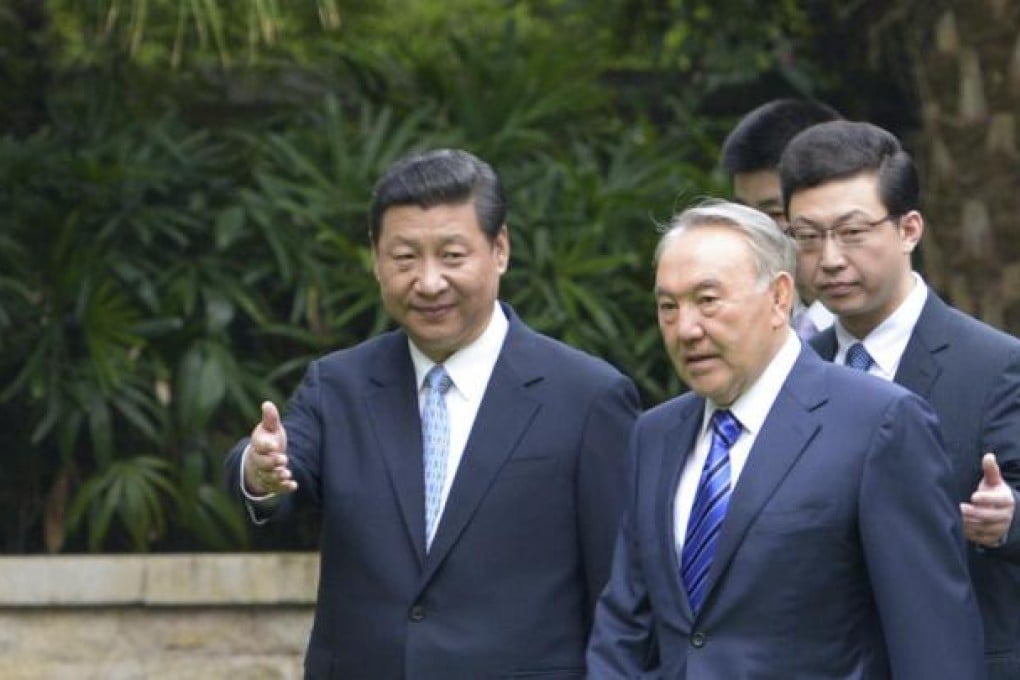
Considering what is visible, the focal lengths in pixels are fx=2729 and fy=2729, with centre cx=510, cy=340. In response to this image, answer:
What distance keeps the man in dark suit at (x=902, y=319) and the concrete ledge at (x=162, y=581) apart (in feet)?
11.3

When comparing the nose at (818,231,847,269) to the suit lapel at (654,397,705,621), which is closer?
the suit lapel at (654,397,705,621)

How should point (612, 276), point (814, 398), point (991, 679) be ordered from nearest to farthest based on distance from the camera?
point (814, 398) → point (991, 679) → point (612, 276)

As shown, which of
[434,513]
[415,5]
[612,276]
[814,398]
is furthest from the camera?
[415,5]

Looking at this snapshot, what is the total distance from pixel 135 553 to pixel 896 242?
4205mm

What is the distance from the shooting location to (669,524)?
4.95 metres

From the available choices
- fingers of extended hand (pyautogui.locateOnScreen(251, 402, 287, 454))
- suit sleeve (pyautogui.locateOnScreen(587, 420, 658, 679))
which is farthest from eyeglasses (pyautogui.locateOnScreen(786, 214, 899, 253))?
fingers of extended hand (pyautogui.locateOnScreen(251, 402, 287, 454))

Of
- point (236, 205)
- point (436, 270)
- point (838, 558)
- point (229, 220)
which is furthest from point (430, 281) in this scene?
point (236, 205)

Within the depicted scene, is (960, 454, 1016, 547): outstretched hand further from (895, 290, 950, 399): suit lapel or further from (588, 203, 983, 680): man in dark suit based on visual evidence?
(895, 290, 950, 399): suit lapel

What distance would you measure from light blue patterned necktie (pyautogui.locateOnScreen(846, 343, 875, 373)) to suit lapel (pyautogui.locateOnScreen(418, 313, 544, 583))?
0.66 metres

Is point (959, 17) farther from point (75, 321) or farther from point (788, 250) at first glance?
point (788, 250)

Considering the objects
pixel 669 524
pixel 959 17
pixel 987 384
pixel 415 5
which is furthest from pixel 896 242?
pixel 415 5

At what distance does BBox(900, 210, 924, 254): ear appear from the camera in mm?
5395

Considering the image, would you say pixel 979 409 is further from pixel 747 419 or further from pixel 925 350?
pixel 747 419

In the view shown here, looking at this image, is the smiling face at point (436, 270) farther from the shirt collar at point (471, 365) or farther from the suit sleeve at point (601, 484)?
the suit sleeve at point (601, 484)
